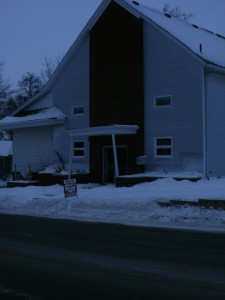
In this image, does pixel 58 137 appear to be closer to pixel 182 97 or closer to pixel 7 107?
pixel 182 97

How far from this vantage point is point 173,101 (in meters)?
24.0

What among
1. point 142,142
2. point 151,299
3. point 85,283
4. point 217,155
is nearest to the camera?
point 151,299

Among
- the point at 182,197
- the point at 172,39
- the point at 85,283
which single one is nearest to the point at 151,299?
the point at 85,283

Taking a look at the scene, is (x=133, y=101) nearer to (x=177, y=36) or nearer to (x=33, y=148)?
(x=177, y=36)

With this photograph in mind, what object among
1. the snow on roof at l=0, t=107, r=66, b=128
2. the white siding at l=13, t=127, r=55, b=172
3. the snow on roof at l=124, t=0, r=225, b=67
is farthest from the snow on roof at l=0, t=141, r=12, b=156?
the snow on roof at l=124, t=0, r=225, b=67

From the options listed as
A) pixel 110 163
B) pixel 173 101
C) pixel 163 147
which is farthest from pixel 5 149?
pixel 173 101

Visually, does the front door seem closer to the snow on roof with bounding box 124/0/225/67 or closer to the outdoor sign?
the snow on roof with bounding box 124/0/225/67

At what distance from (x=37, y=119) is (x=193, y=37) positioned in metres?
9.96

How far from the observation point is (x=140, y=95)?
2523cm

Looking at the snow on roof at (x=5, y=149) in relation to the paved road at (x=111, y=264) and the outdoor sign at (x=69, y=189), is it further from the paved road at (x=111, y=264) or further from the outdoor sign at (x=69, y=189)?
the paved road at (x=111, y=264)

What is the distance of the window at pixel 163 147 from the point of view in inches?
946

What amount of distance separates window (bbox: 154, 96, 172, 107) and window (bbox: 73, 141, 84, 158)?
5.65 meters

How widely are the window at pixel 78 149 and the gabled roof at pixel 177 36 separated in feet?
13.7

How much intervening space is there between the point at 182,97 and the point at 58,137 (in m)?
8.98
